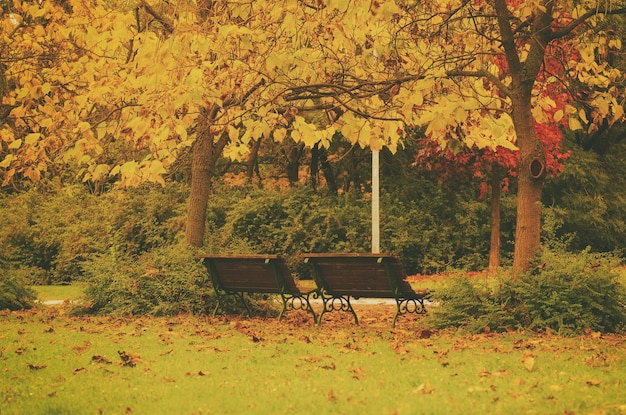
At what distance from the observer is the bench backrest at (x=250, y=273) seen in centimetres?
1122

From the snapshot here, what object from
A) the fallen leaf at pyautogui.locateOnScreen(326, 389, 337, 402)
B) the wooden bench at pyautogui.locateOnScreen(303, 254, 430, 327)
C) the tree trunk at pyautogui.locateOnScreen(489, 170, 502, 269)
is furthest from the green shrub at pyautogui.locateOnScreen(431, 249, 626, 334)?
the tree trunk at pyautogui.locateOnScreen(489, 170, 502, 269)

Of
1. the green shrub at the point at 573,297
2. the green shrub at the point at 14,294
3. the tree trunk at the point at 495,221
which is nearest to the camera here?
the green shrub at the point at 573,297

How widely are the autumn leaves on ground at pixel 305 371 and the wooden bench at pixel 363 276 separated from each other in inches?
18.6

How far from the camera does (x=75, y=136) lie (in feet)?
33.9

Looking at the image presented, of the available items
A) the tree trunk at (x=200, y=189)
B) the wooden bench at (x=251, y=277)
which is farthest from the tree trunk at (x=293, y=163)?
the wooden bench at (x=251, y=277)

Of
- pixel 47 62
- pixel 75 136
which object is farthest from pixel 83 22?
pixel 75 136

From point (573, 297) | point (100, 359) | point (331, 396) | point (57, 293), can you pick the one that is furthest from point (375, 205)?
point (331, 396)

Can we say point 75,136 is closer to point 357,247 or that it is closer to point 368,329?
point 368,329

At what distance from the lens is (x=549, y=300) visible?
9.39 metres

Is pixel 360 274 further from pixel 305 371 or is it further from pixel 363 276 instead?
pixel 305 371

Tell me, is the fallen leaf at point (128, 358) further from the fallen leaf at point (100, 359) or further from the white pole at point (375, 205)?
the white pole at point (375, 205)

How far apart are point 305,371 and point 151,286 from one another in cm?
625

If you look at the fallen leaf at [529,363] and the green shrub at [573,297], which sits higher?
the green shrub at [573,297]

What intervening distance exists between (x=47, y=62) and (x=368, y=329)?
8.47 m
